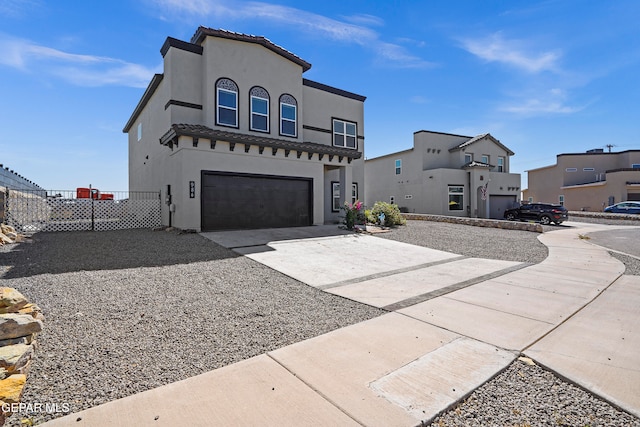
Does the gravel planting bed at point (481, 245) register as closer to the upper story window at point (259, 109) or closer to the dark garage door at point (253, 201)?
the dark garage door at point (253, 201)

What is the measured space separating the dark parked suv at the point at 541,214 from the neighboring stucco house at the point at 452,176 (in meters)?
2.51

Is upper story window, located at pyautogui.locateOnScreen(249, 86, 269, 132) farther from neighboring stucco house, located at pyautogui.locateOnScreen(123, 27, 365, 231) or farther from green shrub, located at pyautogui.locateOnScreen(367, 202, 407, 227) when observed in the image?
green shrub, located at pyautogui.locateOnScreen(367, 202, 407, 227)

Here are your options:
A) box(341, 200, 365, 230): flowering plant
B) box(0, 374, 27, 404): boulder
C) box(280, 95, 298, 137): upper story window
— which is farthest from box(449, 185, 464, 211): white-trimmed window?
box(0, 374, 27, 404): boulder

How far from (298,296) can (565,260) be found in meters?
8.38

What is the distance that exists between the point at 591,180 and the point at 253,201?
41.2 meters

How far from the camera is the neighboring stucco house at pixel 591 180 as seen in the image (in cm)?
3078

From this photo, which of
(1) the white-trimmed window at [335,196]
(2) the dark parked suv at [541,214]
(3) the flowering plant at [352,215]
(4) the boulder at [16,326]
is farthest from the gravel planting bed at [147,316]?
(2) the dark parked suv at [541,214]

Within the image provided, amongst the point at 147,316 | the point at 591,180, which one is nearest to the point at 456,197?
the point at 591,180

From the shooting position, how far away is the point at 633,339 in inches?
148

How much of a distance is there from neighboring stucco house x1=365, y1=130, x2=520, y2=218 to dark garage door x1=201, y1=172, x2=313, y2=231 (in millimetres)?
14431

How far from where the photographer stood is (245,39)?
14.3 m

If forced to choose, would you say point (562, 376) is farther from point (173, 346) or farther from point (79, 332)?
point (79, 332)

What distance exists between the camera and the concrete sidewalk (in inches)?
95.0

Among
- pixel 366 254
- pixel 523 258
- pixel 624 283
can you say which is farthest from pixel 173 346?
pixel 523 258
